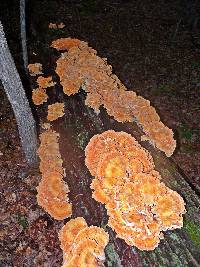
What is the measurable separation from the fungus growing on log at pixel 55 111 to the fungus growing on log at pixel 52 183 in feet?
0.87

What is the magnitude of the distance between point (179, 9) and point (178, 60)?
5.00 metres

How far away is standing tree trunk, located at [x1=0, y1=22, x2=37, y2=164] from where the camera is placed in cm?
446

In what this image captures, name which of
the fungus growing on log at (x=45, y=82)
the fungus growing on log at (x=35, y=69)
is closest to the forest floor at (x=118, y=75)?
the fungus growing on log at (x=35, y=69)

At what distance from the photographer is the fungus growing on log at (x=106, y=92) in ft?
14.6

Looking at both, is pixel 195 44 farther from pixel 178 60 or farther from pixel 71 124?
pixel 71 124

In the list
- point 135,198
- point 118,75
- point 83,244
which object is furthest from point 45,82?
point 118,75

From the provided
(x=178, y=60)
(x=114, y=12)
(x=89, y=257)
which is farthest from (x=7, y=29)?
(x=89, y=257)

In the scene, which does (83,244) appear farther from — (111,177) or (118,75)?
(118,75)

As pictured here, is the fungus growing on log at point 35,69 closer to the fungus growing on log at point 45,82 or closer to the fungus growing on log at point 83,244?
the fungus growing on log at point 45,82

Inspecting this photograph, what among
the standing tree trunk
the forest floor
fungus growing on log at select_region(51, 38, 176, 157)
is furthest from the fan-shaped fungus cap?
the standing tree trunk

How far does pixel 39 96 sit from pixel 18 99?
1.92 feet

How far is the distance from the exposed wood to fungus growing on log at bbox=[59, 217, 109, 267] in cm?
18

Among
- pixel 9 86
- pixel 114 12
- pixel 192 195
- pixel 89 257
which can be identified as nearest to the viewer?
pixel 89 257

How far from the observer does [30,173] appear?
6324mm
